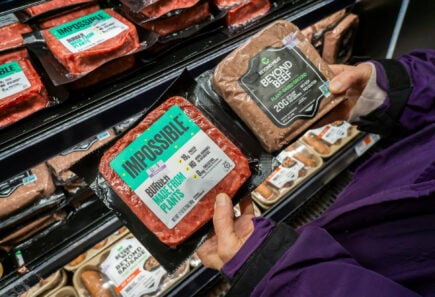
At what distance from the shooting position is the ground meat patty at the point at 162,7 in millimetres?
1112

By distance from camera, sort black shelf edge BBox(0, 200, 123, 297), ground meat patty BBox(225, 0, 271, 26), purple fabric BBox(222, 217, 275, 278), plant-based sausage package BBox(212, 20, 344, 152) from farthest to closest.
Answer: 1. ground meat patty BBox(225, 0, 271, 26)
2. black shelf edge BBox(0, 200, 123, 297)
3. plant-based sausage package BBox(212, 20, 344, 152)
4. purple fabric BBox(222, 217, 275, 278)

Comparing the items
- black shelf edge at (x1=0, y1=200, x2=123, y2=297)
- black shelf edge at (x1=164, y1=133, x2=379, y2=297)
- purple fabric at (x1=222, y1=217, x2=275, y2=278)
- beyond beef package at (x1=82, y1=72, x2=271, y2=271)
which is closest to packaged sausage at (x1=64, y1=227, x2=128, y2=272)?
black shelf edge at (x1=0, y1=200, x2=123, y2=297)

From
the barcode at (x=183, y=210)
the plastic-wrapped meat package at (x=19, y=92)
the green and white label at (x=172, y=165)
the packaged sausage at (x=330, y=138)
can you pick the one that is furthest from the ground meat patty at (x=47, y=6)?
the packaged sausage at (x=330, y=138)

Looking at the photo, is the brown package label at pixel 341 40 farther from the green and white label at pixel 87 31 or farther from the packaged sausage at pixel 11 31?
the packaged sausage at pixel 11 31

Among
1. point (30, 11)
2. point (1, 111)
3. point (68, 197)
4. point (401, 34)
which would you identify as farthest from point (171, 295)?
point (401, 34)

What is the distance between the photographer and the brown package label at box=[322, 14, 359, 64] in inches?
71.6

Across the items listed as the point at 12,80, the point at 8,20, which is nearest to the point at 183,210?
the point at 12,80

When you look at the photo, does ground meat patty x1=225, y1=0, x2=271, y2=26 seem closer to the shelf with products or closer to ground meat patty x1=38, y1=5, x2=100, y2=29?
the shelf with products

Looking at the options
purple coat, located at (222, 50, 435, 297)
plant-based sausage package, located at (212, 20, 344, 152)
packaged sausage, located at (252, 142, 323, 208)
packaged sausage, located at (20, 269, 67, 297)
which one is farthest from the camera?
packaged sausage, located at (252, 142, 323, 208)

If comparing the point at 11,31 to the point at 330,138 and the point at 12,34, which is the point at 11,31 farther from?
the point at 330,138

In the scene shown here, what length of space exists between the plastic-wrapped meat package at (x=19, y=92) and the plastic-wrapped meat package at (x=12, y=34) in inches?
4.6

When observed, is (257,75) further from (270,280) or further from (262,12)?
(270,280)

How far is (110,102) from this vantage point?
3.17 feet

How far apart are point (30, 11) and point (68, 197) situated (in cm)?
65
